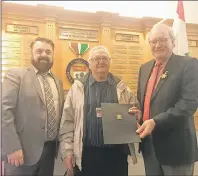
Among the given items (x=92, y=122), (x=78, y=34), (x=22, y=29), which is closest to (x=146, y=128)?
(x=92, y=122)

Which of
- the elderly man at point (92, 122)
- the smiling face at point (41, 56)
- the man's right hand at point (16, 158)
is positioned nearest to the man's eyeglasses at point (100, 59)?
the elderly man at point (92, 122)

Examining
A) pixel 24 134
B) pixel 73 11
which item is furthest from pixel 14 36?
pixel 24 134

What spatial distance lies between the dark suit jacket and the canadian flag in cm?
9

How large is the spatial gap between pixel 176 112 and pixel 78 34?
0.48 metres

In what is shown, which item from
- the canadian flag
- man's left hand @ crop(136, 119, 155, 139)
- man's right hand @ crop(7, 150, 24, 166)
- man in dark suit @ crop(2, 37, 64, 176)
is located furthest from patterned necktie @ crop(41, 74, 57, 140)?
the canadian flag

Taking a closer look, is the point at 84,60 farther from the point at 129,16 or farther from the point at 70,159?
the point at 70,159

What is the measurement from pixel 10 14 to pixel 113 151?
66 cm

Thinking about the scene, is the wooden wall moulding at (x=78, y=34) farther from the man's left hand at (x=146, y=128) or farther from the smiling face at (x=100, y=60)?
the man's left hand at (x=146, y=128)

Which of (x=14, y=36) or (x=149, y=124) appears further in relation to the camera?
(x=14, y=36)

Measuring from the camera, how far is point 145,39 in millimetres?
865

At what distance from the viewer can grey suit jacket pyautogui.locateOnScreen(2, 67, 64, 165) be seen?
30.8 inches

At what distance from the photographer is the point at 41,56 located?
2.81ft

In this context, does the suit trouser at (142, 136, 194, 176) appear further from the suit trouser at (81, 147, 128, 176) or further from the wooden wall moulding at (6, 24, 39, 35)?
the wooden wall moulding at (6, 24, 39, 35)

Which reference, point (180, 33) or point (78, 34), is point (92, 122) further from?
point (180, 33)
